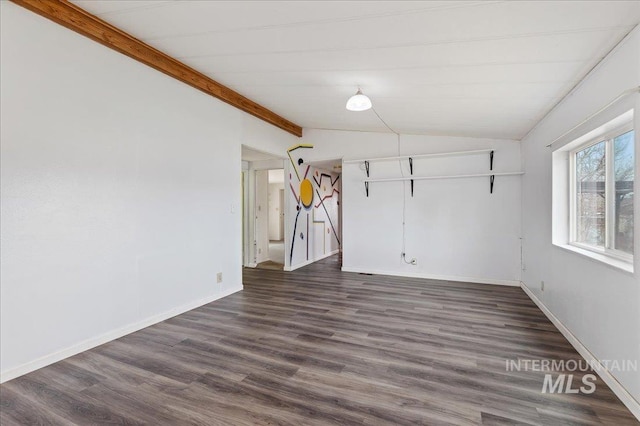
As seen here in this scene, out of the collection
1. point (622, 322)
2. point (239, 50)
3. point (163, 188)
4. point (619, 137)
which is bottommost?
point (622, 322)

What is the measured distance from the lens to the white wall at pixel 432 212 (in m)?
4.72

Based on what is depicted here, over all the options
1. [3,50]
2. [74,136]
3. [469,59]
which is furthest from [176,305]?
[469,59]

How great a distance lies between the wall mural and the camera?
5.97 meters

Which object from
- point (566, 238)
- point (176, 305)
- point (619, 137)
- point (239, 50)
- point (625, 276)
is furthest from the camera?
point (176, 305)

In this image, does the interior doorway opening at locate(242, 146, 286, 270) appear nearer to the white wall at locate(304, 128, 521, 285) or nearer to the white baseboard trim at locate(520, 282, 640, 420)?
the white wall at locate(304, 128, 521, 285)

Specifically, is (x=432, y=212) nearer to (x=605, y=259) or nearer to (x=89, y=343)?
(x=605, y=259)

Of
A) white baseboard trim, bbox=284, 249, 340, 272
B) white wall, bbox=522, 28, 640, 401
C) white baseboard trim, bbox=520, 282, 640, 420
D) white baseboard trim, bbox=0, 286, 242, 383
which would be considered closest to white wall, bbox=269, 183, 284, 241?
white baseboard trim, bbox=284, 249, 340, 272

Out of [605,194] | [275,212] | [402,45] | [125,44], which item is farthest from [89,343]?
[275,212]

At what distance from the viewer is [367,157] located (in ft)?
18.4

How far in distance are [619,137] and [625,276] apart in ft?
3.44

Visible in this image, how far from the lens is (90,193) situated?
2598 mm

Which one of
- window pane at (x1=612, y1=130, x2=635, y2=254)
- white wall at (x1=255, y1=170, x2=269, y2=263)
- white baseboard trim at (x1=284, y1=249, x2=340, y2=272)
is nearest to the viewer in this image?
window pane at (x1=612, y1=130, x2=635, y2=254)

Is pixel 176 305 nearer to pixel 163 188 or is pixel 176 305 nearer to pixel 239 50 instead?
pixel 163 188

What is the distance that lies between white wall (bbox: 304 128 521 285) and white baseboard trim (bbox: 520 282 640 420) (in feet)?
4.73
